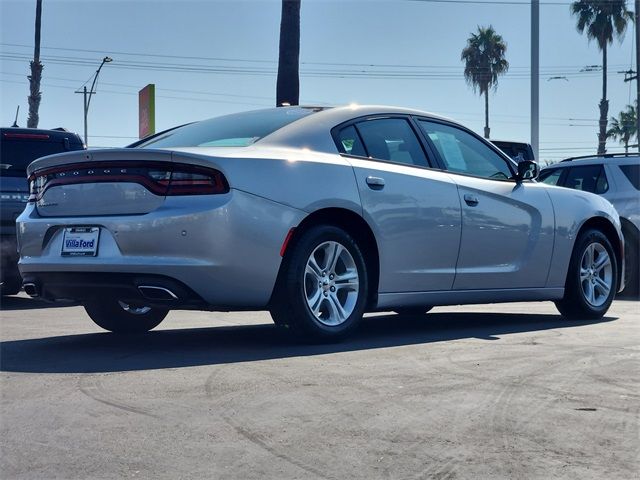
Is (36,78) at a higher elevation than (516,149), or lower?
higher

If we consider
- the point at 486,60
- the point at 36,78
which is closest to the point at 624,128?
the point at 486,60

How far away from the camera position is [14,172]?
10.6 metres

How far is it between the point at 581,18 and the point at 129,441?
1909 inches

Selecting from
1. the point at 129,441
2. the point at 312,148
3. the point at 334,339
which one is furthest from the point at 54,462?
the point at 312,148

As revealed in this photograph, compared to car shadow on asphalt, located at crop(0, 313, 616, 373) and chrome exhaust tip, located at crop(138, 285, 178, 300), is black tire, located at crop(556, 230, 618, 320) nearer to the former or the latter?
car shadow on asphalt, located at crop(0, 313, 616, 373)

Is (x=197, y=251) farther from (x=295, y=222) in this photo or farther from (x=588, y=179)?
(x=588, y=179)

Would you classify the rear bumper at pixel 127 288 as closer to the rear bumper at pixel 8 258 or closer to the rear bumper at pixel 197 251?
the rear bumper at pixel 197 251

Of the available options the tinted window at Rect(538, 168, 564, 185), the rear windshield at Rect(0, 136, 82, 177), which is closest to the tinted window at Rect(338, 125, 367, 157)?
the rear windshield at Rect(0, 136, 82, 177)

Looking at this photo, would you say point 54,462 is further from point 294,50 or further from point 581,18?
point 581,18

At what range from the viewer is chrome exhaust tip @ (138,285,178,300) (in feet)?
17.7

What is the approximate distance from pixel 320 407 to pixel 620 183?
8.28 m

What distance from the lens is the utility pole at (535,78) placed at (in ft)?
67.0

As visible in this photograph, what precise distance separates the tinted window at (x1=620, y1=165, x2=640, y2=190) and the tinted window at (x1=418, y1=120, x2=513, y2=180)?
14.4ft

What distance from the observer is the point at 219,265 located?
214 inches
